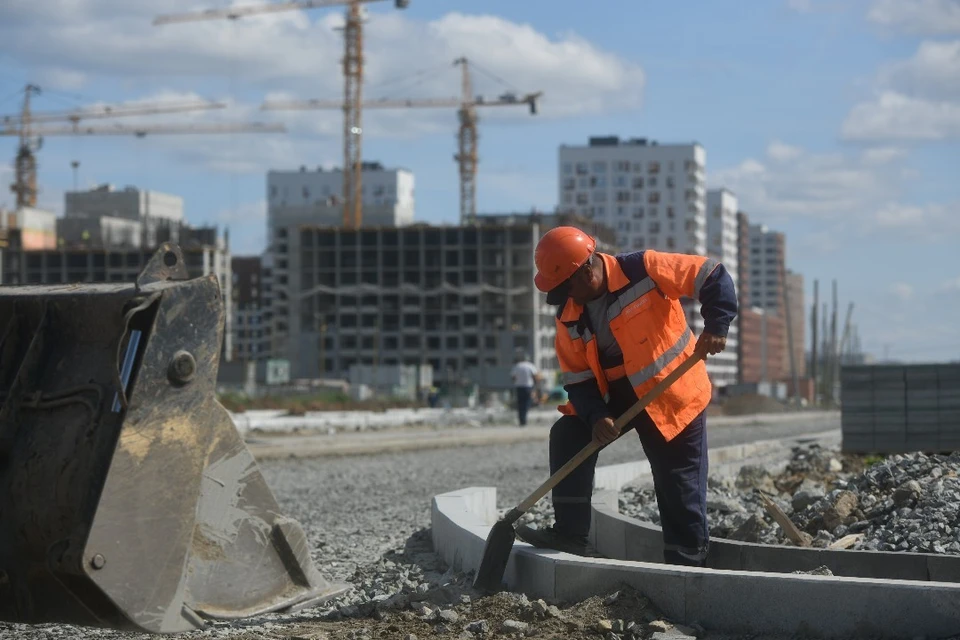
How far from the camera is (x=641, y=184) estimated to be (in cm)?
18412

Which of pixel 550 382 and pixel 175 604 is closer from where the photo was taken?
pixel 175 604

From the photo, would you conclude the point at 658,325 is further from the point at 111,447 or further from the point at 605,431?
the point at 111,447

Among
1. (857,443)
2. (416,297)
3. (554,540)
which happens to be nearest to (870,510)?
(554,540)

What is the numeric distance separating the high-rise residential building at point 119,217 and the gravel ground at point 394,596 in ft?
315

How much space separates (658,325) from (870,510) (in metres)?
2.20

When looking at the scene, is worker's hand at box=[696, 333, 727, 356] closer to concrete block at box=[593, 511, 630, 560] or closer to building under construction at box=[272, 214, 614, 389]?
concrete block at box=[593, 511, 630, 560]

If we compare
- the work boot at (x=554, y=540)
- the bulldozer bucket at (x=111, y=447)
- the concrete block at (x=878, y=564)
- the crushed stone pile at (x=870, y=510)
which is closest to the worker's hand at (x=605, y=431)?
the work boot at (x=554, y=540)

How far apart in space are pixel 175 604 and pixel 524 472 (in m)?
11.6

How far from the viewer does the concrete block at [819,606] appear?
445 centimetres

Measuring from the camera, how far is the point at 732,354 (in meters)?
179

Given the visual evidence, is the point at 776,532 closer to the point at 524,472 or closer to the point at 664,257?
the point at 664,257

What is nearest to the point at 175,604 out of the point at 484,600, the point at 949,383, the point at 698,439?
the point at 484,600

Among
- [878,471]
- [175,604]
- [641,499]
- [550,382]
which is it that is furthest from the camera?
[550,382]

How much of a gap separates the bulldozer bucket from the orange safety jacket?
1955mm
